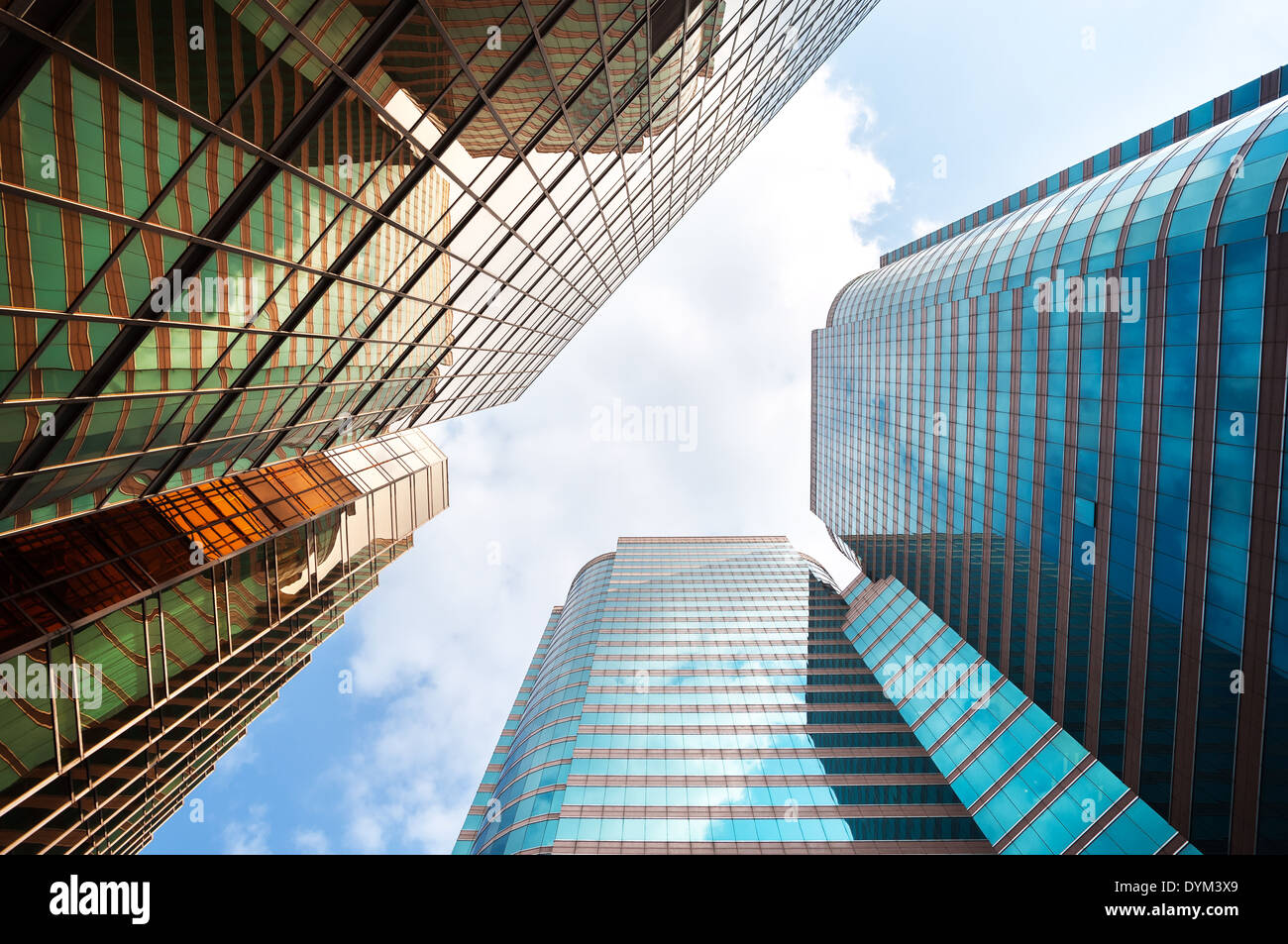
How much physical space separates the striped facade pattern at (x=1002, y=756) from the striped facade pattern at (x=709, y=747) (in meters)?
2.19

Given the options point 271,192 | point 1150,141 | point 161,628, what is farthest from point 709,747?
point 1150,141

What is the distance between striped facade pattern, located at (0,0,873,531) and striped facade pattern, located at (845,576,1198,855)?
37874 millimetres

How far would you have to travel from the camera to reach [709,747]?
43.5 metres

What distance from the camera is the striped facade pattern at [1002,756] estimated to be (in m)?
26.8

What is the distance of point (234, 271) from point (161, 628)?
37.4ft

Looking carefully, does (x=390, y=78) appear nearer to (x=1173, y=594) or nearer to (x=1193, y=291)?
(x=1193, y=291)

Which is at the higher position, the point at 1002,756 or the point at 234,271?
the point at 234,271

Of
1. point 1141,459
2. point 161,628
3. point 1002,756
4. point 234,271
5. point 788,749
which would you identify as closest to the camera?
point 234,271

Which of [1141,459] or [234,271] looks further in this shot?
[1141,459]

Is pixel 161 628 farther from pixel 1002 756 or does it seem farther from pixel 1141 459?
pixel 1002 756

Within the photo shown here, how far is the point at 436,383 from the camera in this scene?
2561 centimetres

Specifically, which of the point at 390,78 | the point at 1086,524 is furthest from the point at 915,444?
the point at 390,78

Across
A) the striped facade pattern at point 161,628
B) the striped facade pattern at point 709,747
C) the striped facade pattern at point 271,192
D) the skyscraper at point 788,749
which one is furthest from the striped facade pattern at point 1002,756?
the striped facade pattern at point 161,628

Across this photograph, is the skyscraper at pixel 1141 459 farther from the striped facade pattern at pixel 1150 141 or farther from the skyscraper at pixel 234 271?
the skyscraper at pixel 234 271
